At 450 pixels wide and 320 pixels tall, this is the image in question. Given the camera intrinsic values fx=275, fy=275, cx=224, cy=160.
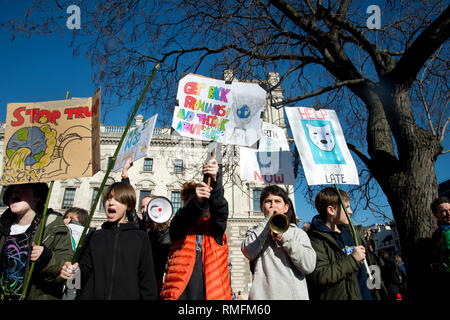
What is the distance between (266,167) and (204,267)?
1.94 meters

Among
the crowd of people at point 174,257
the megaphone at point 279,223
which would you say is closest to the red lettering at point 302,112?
the crowd of people at point 174,257

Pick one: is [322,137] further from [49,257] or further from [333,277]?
[49,257]

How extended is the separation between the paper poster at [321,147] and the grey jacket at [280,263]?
99 centimetres

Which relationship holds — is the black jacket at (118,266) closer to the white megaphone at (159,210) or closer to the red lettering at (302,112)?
the white megaphone at (159,210)

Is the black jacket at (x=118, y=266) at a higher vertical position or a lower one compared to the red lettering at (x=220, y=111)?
lower

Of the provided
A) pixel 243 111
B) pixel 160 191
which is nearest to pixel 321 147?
pixel 243 111

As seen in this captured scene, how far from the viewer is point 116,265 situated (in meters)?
1.95

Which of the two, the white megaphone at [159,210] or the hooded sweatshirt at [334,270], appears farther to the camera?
the white megaphone at [159,210]

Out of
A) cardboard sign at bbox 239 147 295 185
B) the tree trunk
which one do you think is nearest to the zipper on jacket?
cardboard sign at bbox 239 147 295 185

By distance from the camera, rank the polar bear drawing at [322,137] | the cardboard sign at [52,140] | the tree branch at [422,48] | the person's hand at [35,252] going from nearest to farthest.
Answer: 1. the person's hand at [35,252]
2. the cardboard sign at [52,140]
3. the polar bear drawing at [322,137]
4. the tree branch at [422,48]

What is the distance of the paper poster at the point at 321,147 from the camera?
3064 mm

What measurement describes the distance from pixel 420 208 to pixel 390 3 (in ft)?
11.4
